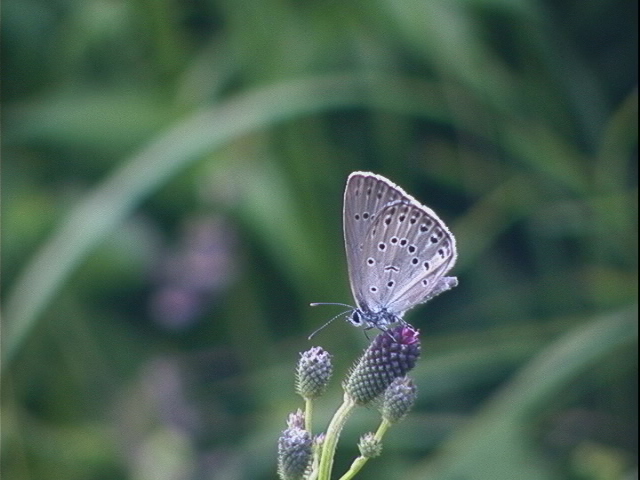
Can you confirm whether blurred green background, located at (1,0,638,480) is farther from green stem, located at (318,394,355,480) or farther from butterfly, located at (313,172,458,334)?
green stem, located at (318,394,355,480)

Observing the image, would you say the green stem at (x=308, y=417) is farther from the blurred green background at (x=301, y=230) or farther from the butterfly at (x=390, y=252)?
the blurred green background at (x=301, y=230)

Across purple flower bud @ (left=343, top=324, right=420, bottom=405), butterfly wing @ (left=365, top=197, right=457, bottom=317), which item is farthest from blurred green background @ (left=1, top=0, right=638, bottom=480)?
purple flower bud @ (left=343, top=324, right=420, bottom=405)

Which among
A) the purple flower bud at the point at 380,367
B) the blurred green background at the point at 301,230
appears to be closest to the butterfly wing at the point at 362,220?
the purple flower bud at the point at 380,367

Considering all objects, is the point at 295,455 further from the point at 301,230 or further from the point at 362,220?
the point at 301,230

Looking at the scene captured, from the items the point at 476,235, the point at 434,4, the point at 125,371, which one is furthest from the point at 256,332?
the point at 434,4

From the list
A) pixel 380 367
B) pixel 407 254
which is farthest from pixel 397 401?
pixel 407 254

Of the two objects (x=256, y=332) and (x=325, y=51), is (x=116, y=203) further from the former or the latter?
(x=325, y=51)
